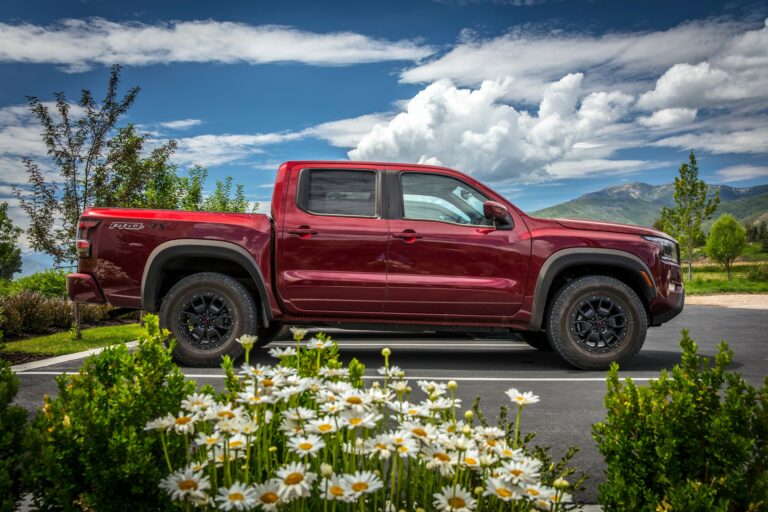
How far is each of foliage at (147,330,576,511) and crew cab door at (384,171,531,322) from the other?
4055mm

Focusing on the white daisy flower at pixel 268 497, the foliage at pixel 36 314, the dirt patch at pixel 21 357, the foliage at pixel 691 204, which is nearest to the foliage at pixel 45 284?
the foliage at pixel 36 314

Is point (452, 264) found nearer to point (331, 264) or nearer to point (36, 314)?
point (331, 264)

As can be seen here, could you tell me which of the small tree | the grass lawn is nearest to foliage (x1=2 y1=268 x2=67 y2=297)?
the grass lawn

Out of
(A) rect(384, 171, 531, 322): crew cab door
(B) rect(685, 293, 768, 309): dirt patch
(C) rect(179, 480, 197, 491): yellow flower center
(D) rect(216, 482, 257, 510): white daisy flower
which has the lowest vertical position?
(B) rect(685, 293, 768, 309): dirt patch

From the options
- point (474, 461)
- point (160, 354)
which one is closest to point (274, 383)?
point (160, 354)

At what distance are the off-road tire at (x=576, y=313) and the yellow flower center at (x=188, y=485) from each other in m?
5.21

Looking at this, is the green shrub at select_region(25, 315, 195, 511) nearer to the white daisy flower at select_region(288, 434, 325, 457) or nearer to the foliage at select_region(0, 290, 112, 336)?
the white daisy flower at select_region(288, 434, 325, 457)

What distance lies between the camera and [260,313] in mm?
6883

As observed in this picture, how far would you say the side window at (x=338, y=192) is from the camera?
669 cm

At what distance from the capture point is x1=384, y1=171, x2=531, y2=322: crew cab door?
21.4ft

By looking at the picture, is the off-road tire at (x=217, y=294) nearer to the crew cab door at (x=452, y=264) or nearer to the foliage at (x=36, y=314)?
the crew cab door at (x=452, y=264)

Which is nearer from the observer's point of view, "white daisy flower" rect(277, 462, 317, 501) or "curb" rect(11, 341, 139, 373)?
"white daisy flower" rect(277, 462, 317, 501)

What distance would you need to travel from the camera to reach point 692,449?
2.23m

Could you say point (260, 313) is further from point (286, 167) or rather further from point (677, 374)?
point (677, 374)
